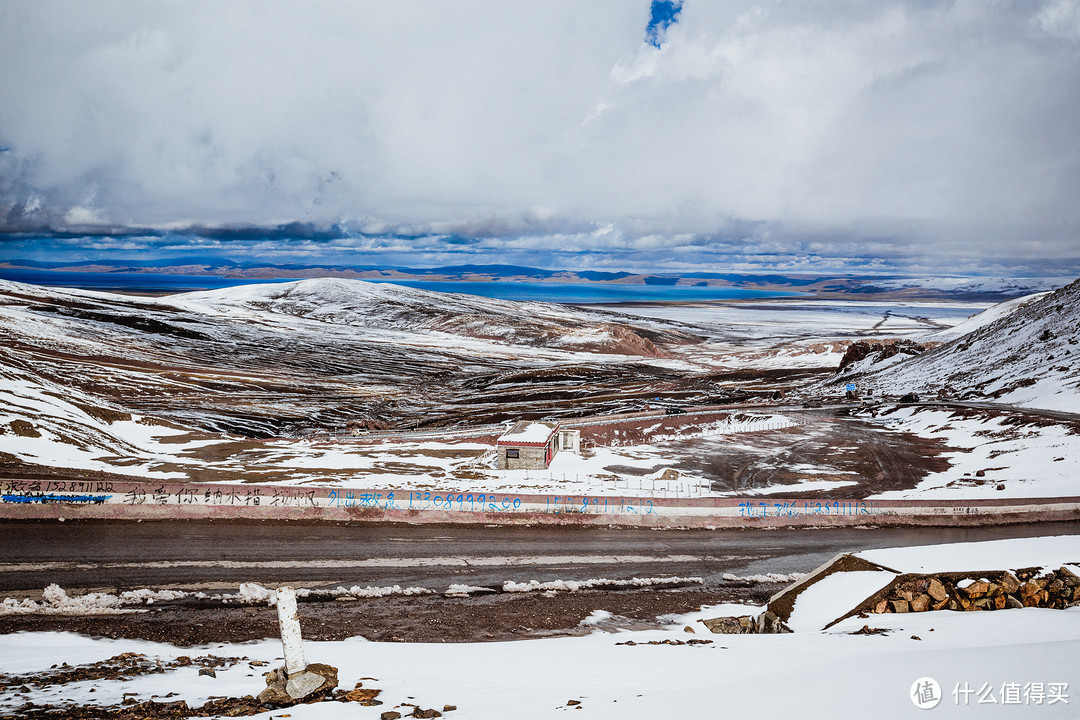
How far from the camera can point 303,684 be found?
12.5m

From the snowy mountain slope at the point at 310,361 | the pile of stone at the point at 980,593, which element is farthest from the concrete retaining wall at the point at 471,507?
the snowy mountain slope at the point at 310,361

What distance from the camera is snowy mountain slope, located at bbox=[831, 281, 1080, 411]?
208 ft

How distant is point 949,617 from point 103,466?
3834 cm

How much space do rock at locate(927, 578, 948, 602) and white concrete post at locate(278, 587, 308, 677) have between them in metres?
16.2

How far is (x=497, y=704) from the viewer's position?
12164 millimetres

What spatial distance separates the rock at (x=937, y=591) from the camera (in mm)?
18547

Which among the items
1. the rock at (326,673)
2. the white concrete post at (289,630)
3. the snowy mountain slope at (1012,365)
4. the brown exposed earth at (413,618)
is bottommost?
the brown exposed earth at (413,618)

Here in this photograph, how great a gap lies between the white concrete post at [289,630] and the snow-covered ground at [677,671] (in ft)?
3.08

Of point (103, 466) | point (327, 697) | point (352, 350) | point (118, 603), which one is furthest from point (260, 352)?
point (327, 697)

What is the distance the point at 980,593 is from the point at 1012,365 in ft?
220

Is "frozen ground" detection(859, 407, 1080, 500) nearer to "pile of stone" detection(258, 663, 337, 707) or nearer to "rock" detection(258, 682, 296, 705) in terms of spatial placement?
"pile of stone" detection(258, 663, 337, 707)

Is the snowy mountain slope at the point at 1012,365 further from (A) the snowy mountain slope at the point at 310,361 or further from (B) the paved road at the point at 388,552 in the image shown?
(B) the paved road at the point at 388,552

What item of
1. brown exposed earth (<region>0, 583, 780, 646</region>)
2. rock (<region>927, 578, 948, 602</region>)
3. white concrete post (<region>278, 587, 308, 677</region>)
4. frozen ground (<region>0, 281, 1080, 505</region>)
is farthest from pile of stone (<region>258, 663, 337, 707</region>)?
frozen ground (<region>0, 281, 1080, 505</region>)

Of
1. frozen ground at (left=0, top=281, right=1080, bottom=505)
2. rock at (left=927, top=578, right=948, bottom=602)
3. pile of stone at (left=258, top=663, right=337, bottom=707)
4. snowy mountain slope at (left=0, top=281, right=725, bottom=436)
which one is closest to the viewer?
pile of stone at (left=258, top=663, right=337, bottom=707)
